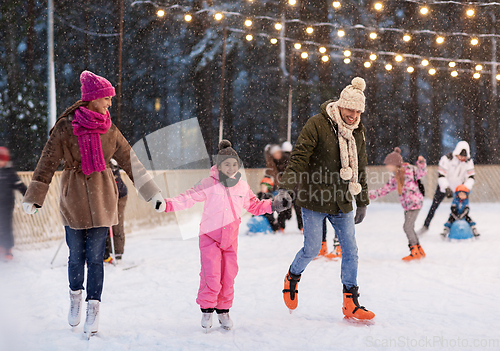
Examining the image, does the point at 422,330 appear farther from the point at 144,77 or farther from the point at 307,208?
the point at 144,77

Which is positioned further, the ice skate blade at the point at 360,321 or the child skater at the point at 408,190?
the child skater at the point at 408,190

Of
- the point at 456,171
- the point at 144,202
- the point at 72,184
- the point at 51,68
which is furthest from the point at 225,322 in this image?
the point at 51,68

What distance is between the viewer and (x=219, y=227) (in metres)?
3.62

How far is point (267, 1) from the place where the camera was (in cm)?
2534

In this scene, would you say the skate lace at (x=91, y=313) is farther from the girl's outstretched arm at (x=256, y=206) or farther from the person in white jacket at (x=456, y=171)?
the person in white jacket at (x=456, y=171)

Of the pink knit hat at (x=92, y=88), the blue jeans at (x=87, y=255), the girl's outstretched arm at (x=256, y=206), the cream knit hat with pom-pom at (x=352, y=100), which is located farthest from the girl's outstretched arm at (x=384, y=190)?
the pink knit hat at (x=92, y=88)

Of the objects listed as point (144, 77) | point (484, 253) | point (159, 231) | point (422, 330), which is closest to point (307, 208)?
point (422, 330)

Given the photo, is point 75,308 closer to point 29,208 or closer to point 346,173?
point 29,208

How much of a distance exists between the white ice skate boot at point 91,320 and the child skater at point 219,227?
2.41ft

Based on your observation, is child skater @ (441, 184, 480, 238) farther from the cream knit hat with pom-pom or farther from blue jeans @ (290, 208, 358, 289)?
the cream knit hat with pom-pom

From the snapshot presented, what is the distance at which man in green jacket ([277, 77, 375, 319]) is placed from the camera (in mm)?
3805

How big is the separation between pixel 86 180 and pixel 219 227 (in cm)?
101

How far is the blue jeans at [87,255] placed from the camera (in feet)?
11.3

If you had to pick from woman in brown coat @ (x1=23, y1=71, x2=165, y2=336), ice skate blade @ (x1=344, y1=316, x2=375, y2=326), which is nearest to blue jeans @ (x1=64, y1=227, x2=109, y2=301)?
woman in brown coat @ (x1=23, y1=71, x2=165, y2=336)
